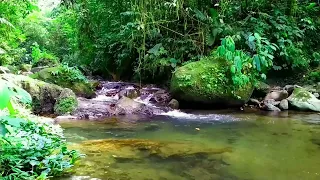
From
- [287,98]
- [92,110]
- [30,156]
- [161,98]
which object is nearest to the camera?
[30,156]

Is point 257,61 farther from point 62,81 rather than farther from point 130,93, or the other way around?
point 62,81

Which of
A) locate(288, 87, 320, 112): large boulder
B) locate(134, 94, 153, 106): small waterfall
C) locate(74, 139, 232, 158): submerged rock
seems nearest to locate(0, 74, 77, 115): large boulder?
locate(134, 94, 153, 106): small waterfall

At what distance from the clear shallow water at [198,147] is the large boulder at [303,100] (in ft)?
2.80

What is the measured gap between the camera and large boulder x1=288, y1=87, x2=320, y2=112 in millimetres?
8117

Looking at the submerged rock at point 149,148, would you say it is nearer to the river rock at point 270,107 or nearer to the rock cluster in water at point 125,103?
the rock cluster in water at point 125,103

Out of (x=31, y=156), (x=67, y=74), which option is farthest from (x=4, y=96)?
(x=67, y=74)

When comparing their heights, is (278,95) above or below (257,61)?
below

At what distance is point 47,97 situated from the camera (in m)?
7.93

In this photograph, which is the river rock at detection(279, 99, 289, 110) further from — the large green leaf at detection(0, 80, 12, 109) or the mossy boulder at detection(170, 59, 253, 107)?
the large green leaf at detection(0, 80, 12, 109)

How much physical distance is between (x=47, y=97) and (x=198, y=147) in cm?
443

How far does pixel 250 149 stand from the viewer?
4.70 metres

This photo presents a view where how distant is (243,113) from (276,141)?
9.00 feet

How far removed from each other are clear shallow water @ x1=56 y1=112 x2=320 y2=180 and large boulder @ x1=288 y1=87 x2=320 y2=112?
853mm

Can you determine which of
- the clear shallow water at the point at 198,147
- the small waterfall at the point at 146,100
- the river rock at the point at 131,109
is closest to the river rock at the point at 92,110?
the river rock at the point at 131,109
